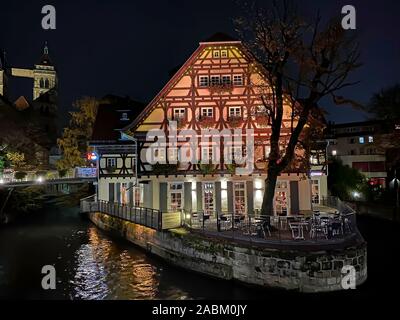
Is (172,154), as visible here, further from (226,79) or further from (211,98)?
(226,79)

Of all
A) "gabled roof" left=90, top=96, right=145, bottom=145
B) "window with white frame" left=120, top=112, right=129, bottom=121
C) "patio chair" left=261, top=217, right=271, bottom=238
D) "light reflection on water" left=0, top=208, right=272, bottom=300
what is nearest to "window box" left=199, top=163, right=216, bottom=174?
"light reflection on water" left=0, top=208, right=272, bottom=300

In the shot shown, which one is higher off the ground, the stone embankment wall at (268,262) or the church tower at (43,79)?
the church tower at (43,79)

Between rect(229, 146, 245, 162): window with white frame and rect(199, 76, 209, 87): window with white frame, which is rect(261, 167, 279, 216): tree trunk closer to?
rect(229, 146, 245, 162): window with white frame

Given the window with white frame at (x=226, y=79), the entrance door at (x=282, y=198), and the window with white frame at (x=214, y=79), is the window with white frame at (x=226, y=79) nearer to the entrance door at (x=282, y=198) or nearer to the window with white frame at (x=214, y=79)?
the window with white frame at (x=214, y=79)

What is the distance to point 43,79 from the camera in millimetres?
142000

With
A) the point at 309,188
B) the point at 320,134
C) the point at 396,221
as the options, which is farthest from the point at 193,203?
the point at 396,221

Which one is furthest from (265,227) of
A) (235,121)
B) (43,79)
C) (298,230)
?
(43,79)

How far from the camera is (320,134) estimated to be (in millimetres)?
22609

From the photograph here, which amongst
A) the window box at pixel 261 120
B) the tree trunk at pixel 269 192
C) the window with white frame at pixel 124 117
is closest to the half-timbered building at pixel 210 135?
the window box at pixel 261 120

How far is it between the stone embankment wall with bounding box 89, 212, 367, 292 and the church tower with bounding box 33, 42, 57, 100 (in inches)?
5196

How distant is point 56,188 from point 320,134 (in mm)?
62143

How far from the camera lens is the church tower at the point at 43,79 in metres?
141

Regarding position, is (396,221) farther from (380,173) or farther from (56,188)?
(56,188)

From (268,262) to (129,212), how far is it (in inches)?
559
